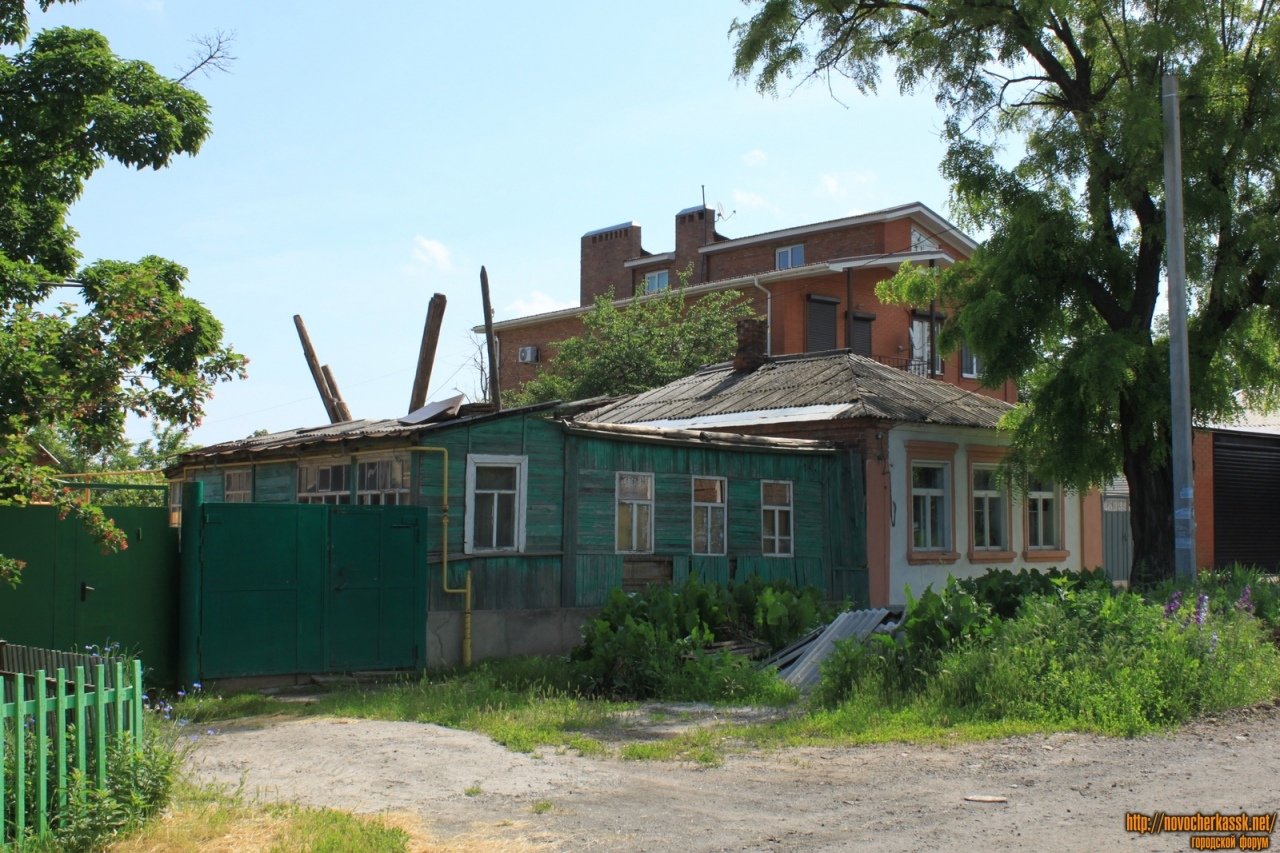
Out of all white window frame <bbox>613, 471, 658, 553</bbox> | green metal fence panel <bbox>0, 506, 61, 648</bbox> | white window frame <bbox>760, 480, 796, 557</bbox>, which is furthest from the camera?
white window frame <bbox>760, 480, 796, 557</bbox>

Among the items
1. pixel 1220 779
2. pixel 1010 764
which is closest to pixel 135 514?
pixel 1010 764

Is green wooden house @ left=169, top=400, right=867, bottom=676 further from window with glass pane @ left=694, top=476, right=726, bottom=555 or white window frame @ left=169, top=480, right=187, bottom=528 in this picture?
white window frame @ left=169, top=480, right=187, bottom=528

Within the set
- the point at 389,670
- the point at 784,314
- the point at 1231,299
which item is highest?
the point at 784,314

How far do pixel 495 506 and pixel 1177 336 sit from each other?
27.8 ft

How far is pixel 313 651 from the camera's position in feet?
44.2

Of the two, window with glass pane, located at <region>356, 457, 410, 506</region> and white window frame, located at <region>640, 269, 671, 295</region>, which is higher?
white window frame, located at <region>640, 269, 671, 295</region>

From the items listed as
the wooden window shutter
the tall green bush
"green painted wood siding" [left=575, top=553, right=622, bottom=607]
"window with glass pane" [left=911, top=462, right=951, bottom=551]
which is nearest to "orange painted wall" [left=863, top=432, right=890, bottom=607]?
"window with glass pane" [left=911, top=462, right=951, bottom=551]

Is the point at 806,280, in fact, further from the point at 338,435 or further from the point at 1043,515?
the point at 338,435

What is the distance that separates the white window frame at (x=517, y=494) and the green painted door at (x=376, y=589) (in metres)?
0.88

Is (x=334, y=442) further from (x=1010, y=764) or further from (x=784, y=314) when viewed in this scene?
(x=784, y=314)

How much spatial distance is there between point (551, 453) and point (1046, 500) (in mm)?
12225

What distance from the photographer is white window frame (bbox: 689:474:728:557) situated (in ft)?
59.0

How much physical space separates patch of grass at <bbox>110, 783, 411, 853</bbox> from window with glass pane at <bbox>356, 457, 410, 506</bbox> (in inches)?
310

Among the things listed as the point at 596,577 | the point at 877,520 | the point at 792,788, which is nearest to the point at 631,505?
the point at 596,577
